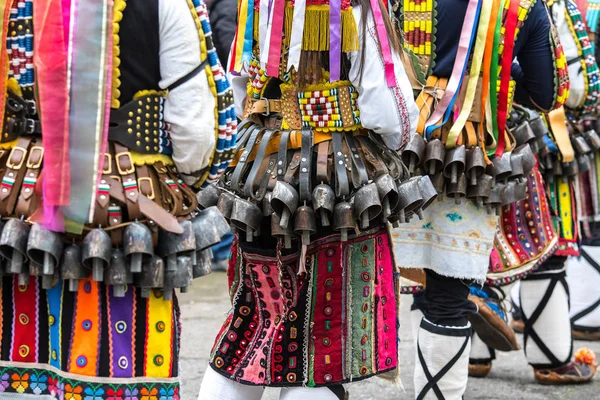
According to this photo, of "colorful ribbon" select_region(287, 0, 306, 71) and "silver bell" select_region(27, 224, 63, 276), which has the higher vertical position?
"colorful ribbon" select_region(287, 0, 306, 71)

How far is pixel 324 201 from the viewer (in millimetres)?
3295

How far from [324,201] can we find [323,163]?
0.14 metres

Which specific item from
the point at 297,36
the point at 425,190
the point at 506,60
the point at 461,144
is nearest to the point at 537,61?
the point at 506,60

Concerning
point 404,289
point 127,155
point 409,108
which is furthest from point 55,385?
point 404,289

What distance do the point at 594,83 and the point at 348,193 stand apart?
2.12 m

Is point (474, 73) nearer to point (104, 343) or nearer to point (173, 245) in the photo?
point (173, 245)

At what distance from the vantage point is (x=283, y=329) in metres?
3.49

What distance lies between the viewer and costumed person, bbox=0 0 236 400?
9.25 feet

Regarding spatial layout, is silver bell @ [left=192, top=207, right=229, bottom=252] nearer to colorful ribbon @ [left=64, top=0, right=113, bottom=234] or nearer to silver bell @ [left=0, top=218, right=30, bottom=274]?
colorful ribbon @ [left=64, top=0, right=113, bottom=234]

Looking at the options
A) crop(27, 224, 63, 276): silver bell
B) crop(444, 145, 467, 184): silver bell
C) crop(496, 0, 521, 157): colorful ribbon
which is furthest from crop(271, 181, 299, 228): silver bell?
crop(496, 0, 521, 157): colorful ribbon

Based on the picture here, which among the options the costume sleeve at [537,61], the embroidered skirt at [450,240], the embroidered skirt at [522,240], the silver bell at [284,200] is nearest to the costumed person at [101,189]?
the silver bell at [284,200]

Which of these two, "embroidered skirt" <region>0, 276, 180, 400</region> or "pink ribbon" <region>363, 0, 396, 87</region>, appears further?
"pink ribbon" <region>363, 0, 396, 87</region>

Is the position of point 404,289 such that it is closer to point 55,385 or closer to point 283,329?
point 283,329

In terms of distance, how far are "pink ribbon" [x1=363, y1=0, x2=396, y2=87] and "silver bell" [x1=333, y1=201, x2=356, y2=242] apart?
41 centimetres
